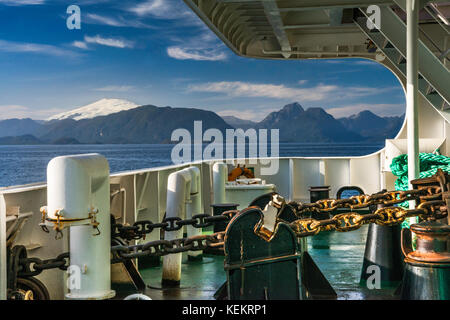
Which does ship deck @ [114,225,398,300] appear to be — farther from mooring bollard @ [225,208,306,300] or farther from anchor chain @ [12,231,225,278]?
mooring bollard @ [225,208,306,300]

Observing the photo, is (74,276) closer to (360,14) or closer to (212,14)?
(212,14)

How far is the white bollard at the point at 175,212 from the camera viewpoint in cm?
425

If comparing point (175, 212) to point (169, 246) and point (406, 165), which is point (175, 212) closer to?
point (169, 246)

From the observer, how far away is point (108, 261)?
2.88 m

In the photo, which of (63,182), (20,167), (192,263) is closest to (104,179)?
(63,182)

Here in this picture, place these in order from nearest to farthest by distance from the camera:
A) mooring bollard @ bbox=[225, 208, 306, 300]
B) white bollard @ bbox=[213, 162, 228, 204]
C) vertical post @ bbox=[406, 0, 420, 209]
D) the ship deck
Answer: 1. mooring bollard @ bbox=[225, 208, 306, 300]
2. the ship deck
3. vertical post @ bbox=[406, 0, 420, 209]
4. white bollard @ bbox=[213, 162, 228, 204]

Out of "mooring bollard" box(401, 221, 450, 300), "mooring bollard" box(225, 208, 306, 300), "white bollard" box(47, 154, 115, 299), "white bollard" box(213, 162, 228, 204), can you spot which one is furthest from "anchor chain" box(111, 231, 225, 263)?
"white bollard" box(213, 162, 228, 204)

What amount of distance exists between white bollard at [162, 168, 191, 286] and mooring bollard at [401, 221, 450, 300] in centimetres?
265

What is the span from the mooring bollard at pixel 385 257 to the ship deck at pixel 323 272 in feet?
0.48

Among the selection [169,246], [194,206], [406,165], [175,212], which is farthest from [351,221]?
[406,165]

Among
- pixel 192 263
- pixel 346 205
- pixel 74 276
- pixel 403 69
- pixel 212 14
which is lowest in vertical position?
pixel 192 263

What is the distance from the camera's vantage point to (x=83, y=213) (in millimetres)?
2529

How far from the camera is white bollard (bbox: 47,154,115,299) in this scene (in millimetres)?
2510

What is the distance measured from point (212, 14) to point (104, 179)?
5.77 meters
